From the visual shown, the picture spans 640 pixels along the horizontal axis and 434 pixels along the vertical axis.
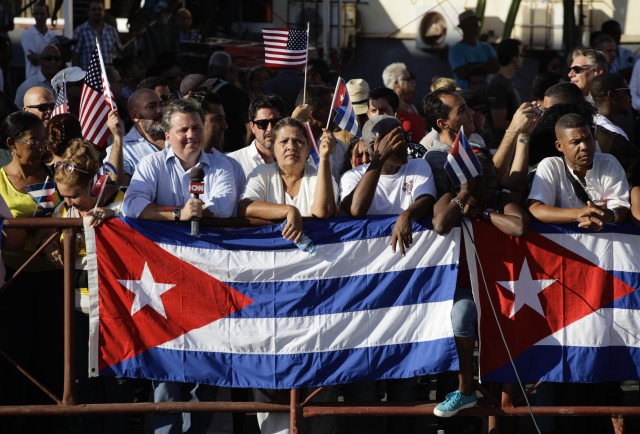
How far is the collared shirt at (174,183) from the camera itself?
22.4 ft

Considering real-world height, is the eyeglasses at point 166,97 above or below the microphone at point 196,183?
above

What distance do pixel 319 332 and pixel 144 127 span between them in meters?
2.49

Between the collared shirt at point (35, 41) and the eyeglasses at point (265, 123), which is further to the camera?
the collared shirt at point (35, 41)

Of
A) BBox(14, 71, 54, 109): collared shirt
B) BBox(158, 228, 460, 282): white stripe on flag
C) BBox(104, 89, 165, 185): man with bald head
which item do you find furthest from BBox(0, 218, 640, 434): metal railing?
BBox(14, 71, 54, 109): collared shirt

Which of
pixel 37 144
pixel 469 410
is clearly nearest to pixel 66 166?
pixel 37 144

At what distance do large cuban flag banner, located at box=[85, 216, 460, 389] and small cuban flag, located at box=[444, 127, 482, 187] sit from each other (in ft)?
1.31

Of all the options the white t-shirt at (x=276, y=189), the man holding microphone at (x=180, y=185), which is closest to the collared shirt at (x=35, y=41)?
the man holding microphone at (x=180, y=185)

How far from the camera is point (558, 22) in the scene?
18516mm

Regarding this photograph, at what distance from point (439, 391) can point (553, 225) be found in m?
1.42

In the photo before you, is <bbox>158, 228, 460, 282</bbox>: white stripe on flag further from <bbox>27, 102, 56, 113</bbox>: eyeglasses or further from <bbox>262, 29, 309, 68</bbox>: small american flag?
<bbox>262, 29, 309, 68</bbox>: small american flag

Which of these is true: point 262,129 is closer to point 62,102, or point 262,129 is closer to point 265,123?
point 265,123

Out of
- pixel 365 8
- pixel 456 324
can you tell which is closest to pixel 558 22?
pixel 365 8

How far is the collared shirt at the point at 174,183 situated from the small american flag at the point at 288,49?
273 cm

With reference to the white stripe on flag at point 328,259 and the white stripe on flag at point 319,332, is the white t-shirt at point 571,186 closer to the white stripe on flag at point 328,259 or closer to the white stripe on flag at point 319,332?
the white stripe on flag at point 328,259
